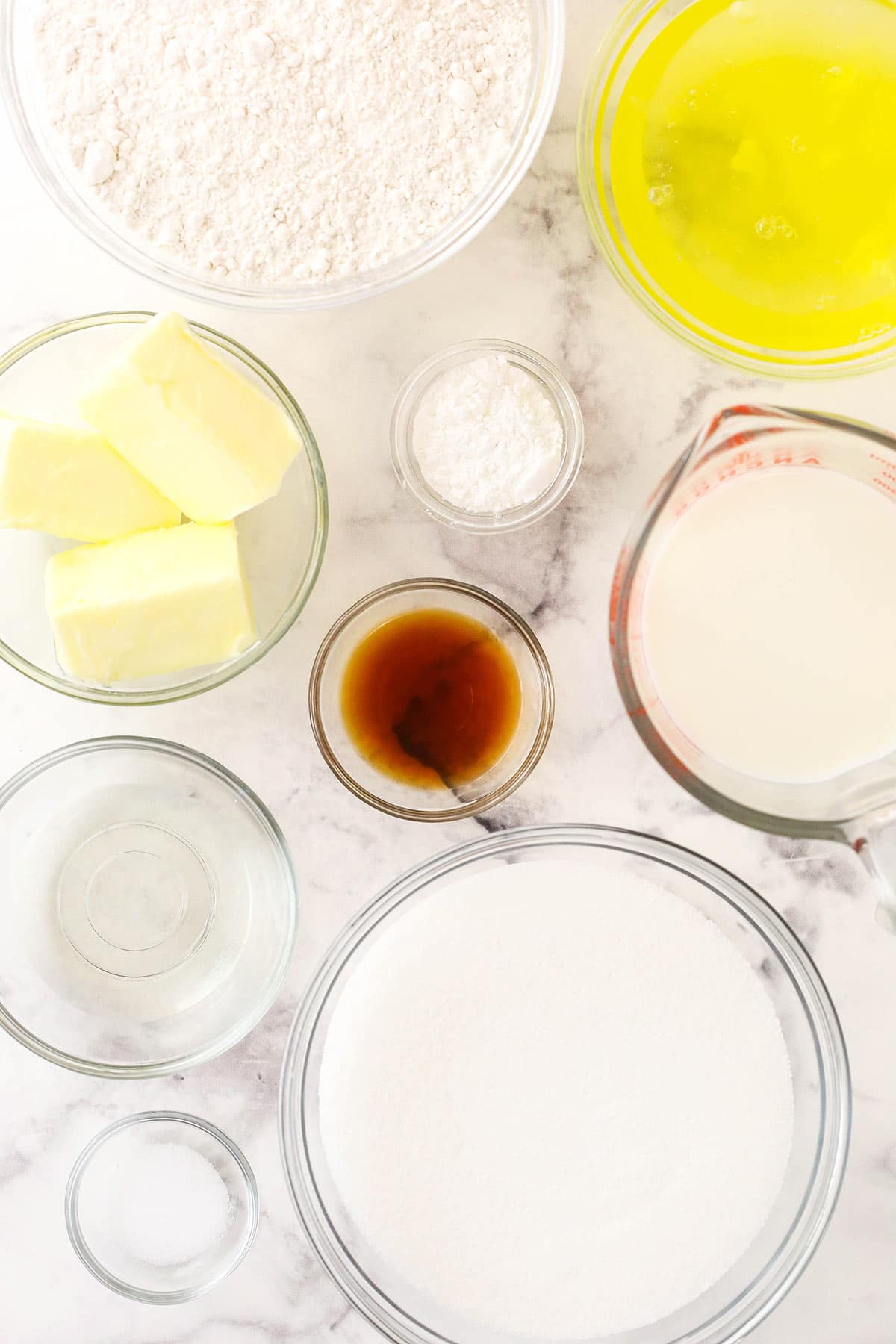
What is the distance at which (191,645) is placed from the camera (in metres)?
0.97

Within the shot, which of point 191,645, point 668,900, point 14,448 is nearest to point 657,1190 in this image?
point 668,900

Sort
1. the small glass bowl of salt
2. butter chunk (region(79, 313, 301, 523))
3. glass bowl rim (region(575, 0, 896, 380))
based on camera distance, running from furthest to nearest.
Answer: the small glass bowl of salt < glass bowl rim (region(575, 0, 896, 380)) < butter chunk (region(79, 313, 301, 523))

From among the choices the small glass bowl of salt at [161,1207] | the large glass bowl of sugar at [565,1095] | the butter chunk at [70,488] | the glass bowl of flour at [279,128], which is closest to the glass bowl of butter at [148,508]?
the butter chunk at [70,488]

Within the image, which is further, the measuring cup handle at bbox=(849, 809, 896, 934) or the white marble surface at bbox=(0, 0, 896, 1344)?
→ the white marble surface at bbox=(0, 0, 896, 1344)

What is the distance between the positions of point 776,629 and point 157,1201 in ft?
3.39

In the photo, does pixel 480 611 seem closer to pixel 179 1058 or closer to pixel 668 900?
pixel 668 900

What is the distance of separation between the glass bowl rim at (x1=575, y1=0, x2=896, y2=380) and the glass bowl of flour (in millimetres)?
57

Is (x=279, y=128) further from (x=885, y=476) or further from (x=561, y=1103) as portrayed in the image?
(x=561, y=1103)

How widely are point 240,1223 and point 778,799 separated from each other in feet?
2.76

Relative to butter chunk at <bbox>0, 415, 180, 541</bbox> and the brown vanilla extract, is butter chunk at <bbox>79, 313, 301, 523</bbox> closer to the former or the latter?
butter chunk at <bbox>0, 415, 180, 541</bbox>

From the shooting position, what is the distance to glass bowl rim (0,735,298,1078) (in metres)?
1.07

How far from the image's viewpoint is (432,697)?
117cm

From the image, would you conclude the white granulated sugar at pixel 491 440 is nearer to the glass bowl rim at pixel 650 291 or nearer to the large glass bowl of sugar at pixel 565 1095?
the glass bowl rim at pixel 650 291

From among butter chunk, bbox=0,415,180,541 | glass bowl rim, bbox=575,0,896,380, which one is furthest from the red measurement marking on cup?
butter chunk, bbox=0,415,180,541
